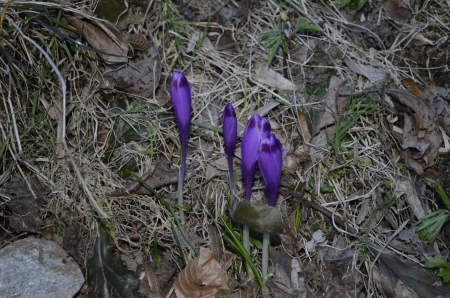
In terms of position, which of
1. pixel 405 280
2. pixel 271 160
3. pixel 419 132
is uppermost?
pixel 271 160

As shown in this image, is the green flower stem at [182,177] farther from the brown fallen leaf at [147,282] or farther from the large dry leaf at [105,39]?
the large dry leaf at [105,39]

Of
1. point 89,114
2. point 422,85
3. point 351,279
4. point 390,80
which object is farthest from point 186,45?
point 351,279

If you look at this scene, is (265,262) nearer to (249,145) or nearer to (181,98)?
(249,145)

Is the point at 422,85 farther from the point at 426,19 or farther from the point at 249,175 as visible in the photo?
the point at 249,175

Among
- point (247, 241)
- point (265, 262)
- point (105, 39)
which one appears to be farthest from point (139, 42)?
point (265, 262)

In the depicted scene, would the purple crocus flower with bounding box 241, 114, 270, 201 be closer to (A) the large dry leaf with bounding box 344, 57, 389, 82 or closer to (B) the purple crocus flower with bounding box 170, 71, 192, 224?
(B) the purple crocus flower with bounding box 170, 71, 192, 224
